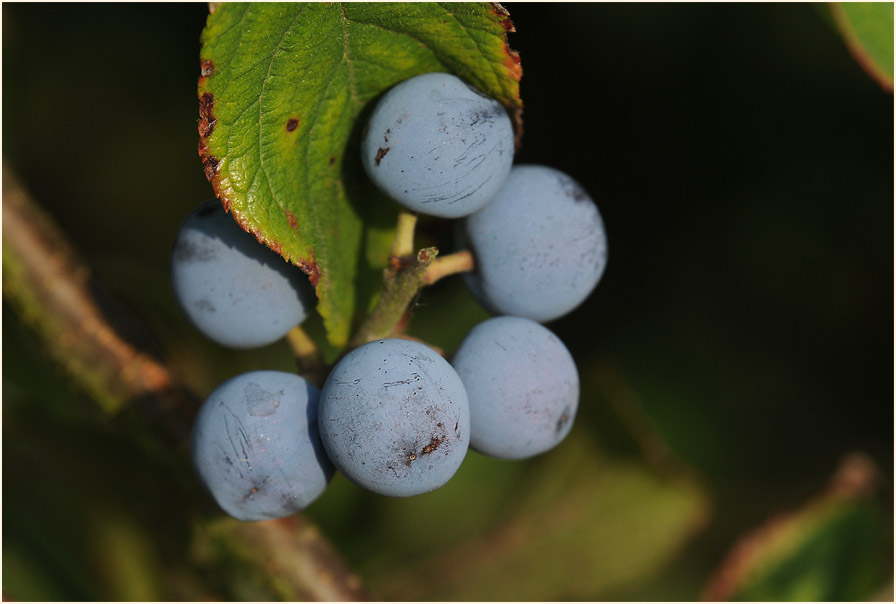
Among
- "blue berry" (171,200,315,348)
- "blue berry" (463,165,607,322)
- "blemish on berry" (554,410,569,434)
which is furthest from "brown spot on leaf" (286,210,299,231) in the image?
"blemish on berry" (554,410,569,434)

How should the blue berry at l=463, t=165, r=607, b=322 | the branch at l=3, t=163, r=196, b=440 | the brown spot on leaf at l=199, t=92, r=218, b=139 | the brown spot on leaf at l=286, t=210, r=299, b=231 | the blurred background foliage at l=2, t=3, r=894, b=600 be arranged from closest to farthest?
1. the brown spot on leaf at l=199, t=92, r=218, b=139
2. the brown spot on leaf at l=286, t=210, r=299, b=231
3. the blue berry at l=463, t=165, r=607, b=322
4. the branch at l=3, t=163, r=196, b=440
5. the blurred background foliage at l=2, t=3, r=894, b=600

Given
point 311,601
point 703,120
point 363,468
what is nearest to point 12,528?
point 311,601

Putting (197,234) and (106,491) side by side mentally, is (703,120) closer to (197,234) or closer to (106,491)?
(197,234)

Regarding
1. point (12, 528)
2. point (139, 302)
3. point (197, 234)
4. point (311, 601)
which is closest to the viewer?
point (197, 234)

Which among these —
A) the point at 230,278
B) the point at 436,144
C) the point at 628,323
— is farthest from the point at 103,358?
the point at 628,323

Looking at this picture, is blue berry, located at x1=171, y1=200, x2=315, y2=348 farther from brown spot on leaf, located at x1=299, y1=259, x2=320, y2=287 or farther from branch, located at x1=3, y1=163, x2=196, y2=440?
branch, located at x1=3, y1=163, x2=196, y2=440
